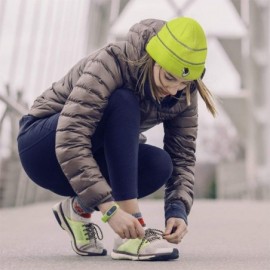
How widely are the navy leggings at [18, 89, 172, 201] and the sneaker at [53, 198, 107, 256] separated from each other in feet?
0.15

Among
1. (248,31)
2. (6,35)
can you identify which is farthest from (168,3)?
(6,35)

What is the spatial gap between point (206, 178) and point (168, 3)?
13.8ft

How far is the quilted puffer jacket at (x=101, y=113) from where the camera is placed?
159 cm

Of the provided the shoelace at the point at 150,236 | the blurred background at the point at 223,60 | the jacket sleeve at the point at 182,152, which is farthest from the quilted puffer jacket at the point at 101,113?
the blurred background at the point at 223,60

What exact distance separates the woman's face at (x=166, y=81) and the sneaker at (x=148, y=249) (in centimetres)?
30

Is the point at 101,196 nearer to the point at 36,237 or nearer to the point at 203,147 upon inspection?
the point at 36,237

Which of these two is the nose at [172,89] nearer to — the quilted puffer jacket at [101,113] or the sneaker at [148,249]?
the quilted puffer jacket at [101,113]

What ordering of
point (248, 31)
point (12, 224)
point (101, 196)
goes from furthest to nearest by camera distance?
point (248, 31) → point (12, 224) → point (101, 196)

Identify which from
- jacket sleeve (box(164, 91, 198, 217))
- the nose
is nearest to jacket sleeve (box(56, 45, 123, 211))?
the nose

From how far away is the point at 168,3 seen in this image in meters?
16.1

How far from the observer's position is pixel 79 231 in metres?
1.90

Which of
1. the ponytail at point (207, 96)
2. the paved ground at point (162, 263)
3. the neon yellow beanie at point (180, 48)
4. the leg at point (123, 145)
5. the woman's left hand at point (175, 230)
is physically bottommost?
the paved ground at point (162, 263)

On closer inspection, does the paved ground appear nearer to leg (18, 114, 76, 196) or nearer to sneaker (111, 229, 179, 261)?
sneaker (111, 229, 179, 261)

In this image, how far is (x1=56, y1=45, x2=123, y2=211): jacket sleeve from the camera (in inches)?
62.4
